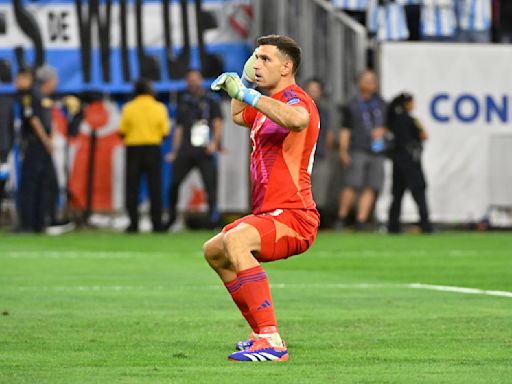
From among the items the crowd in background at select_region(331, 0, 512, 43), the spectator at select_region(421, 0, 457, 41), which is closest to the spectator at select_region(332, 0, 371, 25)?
the crowd in background at select_region(331, 0, 512, 43)

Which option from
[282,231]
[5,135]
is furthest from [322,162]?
[282,231]

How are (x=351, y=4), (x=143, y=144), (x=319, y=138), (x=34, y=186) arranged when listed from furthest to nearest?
(x=351, y=4) < (x=319, y=138) < (x=143, y=144) < (x=34, y=186)

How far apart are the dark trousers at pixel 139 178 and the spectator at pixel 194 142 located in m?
0.34

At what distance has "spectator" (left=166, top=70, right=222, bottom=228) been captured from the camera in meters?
25.3

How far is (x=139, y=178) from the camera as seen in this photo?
83.5 feet

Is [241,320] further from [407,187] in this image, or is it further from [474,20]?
[474,20]

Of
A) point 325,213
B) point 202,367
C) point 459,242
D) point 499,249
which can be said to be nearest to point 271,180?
point 202,367

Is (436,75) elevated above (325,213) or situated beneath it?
elevated above

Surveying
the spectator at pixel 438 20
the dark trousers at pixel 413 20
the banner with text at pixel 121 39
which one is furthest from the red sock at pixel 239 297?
the dark trousers at pixel 413 20

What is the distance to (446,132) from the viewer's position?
26750mm

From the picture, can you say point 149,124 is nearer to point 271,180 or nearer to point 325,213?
point 325,213

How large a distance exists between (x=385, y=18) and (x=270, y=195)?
17.4 m

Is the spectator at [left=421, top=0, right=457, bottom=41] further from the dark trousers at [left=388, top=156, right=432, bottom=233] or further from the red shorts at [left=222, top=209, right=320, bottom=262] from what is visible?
the red shorts at [left=222, top=209, right=320, bottom=262]

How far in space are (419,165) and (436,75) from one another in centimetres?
205
